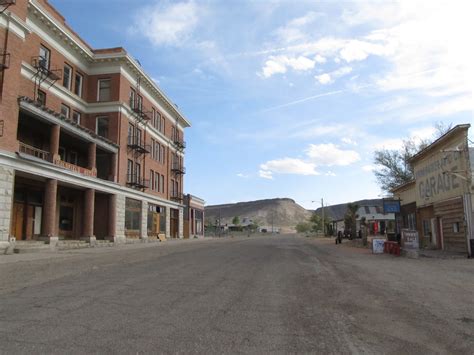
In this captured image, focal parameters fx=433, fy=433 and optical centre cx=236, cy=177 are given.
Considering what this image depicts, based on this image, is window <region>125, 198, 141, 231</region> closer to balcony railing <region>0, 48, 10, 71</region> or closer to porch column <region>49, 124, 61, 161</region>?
porch column <region>49, 124, 61, 161</region>

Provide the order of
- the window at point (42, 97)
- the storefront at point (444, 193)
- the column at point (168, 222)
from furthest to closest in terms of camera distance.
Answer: the column at point (168, 222) → the window at point (42, 97) → the storefront at point (444, 193)

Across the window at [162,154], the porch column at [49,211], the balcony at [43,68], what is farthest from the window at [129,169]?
the porch column at [49,211]

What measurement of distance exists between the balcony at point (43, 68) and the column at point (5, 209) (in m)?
10.8

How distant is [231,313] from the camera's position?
7.54 m

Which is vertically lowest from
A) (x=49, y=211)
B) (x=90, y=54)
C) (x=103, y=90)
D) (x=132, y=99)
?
(x=49, y=211)

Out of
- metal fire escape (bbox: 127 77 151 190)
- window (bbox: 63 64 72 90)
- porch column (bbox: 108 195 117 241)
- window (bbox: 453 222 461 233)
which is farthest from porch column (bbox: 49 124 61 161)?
window (bbox: 453 222 461 233)

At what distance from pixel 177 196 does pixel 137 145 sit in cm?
1771

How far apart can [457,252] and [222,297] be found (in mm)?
19214

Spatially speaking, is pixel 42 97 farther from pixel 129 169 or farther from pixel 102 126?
pixel 129 169

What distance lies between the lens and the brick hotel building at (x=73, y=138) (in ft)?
78.8

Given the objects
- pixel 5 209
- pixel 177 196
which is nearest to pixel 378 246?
pixel 5 209

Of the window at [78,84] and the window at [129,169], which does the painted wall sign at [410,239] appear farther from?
the window at [78,84]

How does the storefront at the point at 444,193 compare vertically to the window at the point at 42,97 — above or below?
below

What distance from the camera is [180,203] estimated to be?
5950 centimetres
